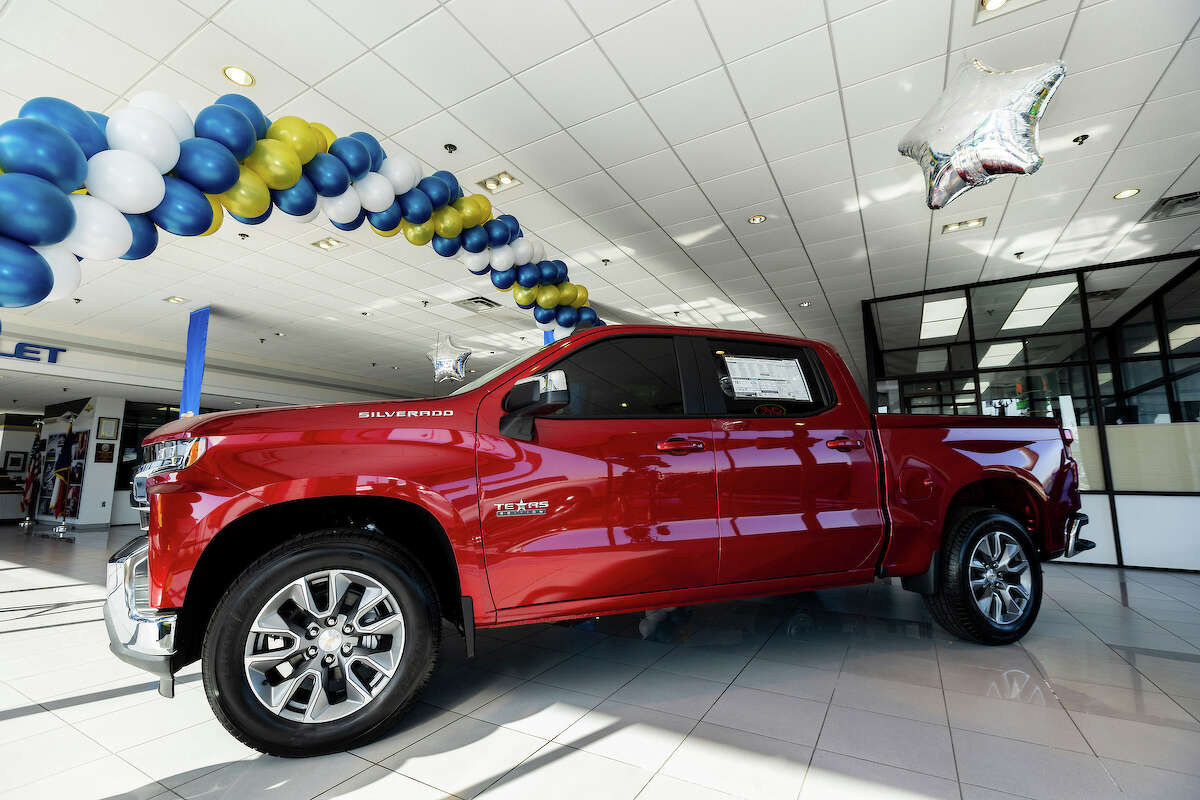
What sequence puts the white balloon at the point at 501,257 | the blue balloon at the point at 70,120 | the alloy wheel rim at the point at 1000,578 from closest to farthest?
the blue balloon at the point at 70,120
the alloy wheel rim at the point at 1000,578
the white balloon at the point at 501,257

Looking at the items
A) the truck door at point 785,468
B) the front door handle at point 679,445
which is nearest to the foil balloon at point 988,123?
the truck door at point 785,468

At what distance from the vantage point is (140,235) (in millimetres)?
2357

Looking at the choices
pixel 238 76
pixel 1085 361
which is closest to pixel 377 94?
pixel 238 76

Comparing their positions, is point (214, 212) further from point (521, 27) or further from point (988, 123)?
point (988, 123)

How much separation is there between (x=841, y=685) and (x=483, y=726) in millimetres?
1487

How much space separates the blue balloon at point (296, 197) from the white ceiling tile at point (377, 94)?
1106 mm

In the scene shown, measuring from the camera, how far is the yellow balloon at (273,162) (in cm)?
276

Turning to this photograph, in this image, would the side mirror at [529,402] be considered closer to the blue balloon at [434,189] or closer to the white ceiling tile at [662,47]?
the blue balloon at [434,189]

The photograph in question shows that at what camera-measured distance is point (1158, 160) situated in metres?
4.61

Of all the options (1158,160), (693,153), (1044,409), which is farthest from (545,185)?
(1044,409)

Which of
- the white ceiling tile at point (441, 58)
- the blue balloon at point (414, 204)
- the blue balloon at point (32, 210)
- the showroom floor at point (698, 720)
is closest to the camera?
the showroom floor at point (698, 720)

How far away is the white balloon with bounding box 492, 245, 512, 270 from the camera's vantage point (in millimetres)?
4410

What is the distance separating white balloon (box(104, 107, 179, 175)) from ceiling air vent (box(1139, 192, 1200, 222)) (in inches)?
312

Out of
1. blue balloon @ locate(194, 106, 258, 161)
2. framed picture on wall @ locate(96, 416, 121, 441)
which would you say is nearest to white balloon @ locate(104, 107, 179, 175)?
blue balloon @ locate(194, 106, 258, 161)
